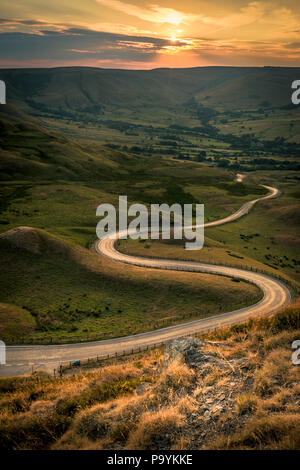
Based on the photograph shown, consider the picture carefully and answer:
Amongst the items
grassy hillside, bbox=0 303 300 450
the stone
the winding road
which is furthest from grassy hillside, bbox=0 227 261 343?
grassy hillside, bbox=0 303 300 450

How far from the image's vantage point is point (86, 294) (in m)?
60.9

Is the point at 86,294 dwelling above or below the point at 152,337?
above

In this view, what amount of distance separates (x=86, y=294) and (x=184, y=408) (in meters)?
48.9

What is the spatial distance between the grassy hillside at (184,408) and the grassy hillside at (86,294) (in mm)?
30816

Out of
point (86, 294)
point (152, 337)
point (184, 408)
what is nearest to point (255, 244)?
point (86, 294)

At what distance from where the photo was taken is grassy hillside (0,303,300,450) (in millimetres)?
12180

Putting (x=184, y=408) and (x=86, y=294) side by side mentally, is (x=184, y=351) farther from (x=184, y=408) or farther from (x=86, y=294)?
(x=86, y=294)

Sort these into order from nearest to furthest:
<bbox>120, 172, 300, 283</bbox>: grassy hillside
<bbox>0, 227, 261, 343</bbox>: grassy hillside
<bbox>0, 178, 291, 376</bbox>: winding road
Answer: <bbox>0, 178, 291, 376</bbox>: winding road < <bbox>0, 227, 261, 343</bbox>: grassy hillside < <bbox>120, 172, 300, 283</bbox>: grassy hillside

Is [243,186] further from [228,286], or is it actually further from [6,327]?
[6,327]

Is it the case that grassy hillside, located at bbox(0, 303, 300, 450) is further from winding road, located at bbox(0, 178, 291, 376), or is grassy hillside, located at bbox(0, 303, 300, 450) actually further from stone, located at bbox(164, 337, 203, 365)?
winding road, located at bbox(0, 178, 291, 376)

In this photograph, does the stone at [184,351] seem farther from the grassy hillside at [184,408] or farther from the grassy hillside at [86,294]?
the grassy hillside at [86,294]

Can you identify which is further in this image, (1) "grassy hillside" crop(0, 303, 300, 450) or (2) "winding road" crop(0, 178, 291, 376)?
(2) "winding road" crop(0, 178, 291, 376)

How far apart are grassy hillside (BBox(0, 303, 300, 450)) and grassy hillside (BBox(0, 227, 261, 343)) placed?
30.8 meters

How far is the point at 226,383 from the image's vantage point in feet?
52.6
